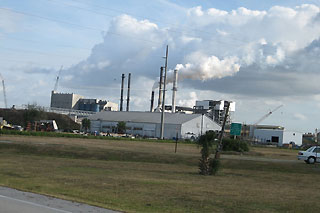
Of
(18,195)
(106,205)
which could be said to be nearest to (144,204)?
(106,205)

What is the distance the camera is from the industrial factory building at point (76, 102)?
173 m

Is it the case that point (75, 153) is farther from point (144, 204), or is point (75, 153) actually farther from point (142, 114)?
point (142, 114)

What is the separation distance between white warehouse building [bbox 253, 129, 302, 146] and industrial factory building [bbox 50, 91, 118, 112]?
233ft

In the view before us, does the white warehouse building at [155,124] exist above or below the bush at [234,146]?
above

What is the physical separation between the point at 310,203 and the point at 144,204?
6.26 metres

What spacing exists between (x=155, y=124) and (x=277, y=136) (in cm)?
3277

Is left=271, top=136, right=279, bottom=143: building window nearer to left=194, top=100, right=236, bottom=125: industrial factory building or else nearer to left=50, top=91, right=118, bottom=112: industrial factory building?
left=194, top=100, right=236, bottom=125: industrial factory building

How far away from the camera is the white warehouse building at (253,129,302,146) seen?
120 meters

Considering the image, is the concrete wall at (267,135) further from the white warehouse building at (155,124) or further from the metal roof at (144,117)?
the metal roof at (144,117)

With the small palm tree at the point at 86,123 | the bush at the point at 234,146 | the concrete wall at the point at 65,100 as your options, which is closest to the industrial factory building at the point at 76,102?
the concrete wall at the point at 65,100

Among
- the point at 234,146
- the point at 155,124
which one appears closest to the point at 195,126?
the point at 155,124

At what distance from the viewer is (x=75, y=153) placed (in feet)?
133

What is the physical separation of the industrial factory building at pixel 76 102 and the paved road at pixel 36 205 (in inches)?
6323

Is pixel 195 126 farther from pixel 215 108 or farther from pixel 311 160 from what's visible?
pixel 311 160
